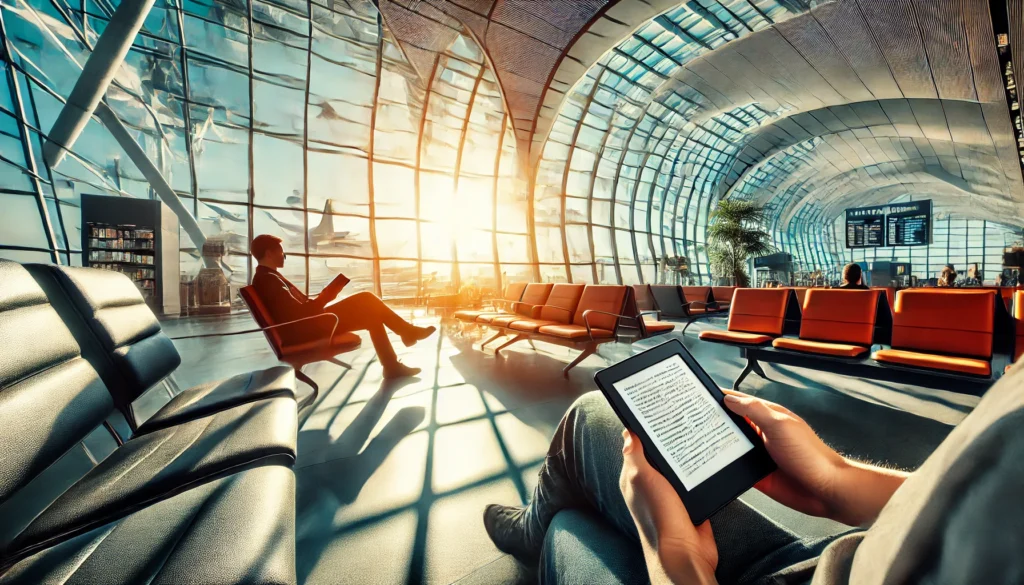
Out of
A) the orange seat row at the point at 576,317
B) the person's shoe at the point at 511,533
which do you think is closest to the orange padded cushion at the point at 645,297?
the orange seat row at the point at 576,317

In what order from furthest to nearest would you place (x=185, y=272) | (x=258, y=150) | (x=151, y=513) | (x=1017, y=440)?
(x=185, y=272) < (x=258, y=150) < (x=151, y=513) < (x=1017, y=440)

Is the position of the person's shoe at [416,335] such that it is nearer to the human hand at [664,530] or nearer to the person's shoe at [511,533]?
the person's shoe at [511,533]

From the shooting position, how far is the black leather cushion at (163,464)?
798 mm

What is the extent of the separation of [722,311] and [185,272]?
12.3m

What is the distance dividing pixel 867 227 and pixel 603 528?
17.8 m

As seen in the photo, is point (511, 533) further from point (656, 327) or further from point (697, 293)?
point (697, 293)

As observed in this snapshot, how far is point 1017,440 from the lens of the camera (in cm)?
17

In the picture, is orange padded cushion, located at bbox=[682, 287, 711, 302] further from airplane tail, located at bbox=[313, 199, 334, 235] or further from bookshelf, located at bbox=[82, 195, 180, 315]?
bookshelf, located at bbox=[82, 195, 180, 315]

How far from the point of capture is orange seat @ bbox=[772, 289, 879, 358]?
8.62 ft

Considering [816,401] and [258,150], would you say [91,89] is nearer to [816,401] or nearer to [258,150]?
[258,150]

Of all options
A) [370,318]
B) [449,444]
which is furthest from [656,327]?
[370,318]

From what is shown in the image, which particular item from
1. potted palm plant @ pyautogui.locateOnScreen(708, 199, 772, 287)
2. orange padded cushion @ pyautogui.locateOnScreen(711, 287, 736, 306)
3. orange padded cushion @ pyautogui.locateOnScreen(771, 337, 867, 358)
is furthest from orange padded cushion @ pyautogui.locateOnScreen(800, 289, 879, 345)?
potted palm plant @ pyautogui.locateOnScreen(708, 199, 772, 287)

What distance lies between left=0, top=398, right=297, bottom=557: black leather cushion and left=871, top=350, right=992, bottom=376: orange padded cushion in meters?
3.22

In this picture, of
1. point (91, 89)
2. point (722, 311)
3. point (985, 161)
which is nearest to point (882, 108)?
A: point (985, 161)
